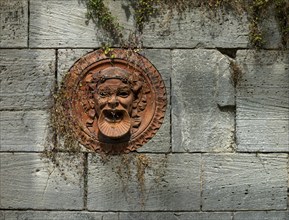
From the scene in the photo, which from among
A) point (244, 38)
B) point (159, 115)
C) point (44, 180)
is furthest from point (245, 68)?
point (44, 180)

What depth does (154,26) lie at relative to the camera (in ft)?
15.1

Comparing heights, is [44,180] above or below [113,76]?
below

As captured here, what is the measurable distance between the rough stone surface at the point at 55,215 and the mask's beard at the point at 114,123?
96cm

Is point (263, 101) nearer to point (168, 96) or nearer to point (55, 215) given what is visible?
point (168, 96)

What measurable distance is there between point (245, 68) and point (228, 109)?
519 millimetres

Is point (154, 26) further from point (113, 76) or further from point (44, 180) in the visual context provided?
point (44, 180)

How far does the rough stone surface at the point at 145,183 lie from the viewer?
465 centimetres

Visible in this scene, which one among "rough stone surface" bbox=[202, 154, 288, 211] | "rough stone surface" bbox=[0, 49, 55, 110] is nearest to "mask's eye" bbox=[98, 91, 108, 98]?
"rough stone surface" bbox=[0, 49, 55, 110]

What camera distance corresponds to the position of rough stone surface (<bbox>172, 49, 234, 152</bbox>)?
4.62 m

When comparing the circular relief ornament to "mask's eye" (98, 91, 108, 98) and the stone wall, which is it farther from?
the stone wall

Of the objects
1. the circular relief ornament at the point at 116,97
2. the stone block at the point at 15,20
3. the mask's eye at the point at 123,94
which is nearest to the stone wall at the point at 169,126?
the stone block at the point at 15,20

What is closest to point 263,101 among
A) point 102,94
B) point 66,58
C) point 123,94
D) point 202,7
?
point 202,7

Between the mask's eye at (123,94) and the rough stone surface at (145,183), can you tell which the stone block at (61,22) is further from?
the rough stone surface at (145,183)

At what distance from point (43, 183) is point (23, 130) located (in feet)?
2.19
